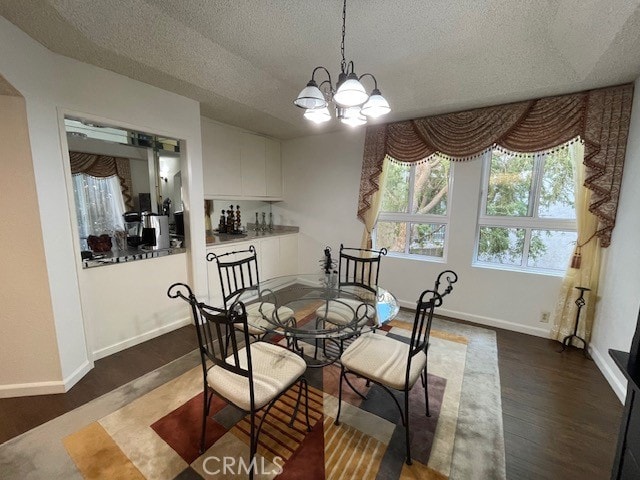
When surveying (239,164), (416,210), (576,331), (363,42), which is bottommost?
(576,331)

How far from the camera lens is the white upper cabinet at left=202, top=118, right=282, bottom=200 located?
10.9 ft

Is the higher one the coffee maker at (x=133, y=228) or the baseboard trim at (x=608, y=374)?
the coffee maker at (x=133, y=228)

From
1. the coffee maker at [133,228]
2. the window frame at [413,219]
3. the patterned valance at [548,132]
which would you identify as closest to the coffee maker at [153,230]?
the coffee maker at [133,228]

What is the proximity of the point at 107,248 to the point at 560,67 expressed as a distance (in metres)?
4.13

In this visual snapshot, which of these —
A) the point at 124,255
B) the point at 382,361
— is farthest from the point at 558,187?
the point at 124,255

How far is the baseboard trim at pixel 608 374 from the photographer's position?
1.93 m

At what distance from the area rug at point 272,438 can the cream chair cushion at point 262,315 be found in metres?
0.52

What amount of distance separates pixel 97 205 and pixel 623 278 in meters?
4.51

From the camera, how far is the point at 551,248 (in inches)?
111

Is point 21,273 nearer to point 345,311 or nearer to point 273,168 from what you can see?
point 345,311

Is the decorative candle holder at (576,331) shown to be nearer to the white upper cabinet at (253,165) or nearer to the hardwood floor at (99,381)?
the hardwood floor at (99,381)

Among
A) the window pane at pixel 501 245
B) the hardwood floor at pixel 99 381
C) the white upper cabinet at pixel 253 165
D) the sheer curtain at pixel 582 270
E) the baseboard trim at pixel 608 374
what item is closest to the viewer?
the hardwood floor at pixel 99 381

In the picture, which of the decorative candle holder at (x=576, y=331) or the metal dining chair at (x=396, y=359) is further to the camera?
the decorative candle holder at (x=576, y=331)

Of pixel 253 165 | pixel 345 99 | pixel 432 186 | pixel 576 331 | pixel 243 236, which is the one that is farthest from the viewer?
pixel 253 165
